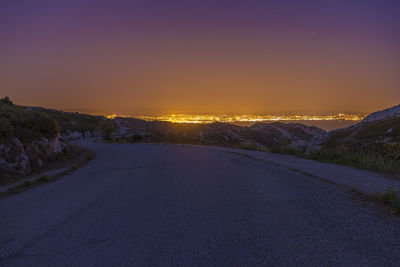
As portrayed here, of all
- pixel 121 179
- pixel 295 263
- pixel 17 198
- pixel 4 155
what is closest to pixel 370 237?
pixel 295 263

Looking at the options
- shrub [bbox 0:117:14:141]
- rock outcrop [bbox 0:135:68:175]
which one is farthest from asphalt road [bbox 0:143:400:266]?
shrub [bbox 0:117:14:141]

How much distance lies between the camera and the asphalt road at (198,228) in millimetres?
3227

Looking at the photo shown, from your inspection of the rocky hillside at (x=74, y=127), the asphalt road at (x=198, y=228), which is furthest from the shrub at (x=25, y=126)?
the rocky hillside at (x=74, y=127)

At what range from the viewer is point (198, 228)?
Result: 4.18 meters

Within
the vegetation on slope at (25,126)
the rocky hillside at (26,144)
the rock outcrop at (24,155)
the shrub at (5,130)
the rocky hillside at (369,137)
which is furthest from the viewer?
the rocky hillside at (369,137)

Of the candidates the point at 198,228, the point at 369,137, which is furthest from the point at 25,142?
the point at 369,137

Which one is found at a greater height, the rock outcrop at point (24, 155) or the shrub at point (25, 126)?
the shrub at point (25, 126)

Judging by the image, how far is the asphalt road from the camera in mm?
3227

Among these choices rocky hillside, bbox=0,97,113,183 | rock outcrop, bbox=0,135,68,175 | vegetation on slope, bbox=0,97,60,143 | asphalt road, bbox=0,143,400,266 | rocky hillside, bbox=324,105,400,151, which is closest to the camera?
asphalt road, bbox=0,143,400,266

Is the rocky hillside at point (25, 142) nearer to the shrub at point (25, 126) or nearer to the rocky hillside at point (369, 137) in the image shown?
the shrub at point (25, 126)

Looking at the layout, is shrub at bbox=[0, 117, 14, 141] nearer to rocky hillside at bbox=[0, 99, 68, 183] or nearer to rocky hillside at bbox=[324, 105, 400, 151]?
rocky hillside at bbox=[0, 99, 68, 183]

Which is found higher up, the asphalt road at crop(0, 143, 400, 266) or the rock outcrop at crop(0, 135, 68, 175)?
the rock outcrop at crop(0, 135, 68, 175)

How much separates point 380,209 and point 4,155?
14.8 m

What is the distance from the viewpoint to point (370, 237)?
148 inches
